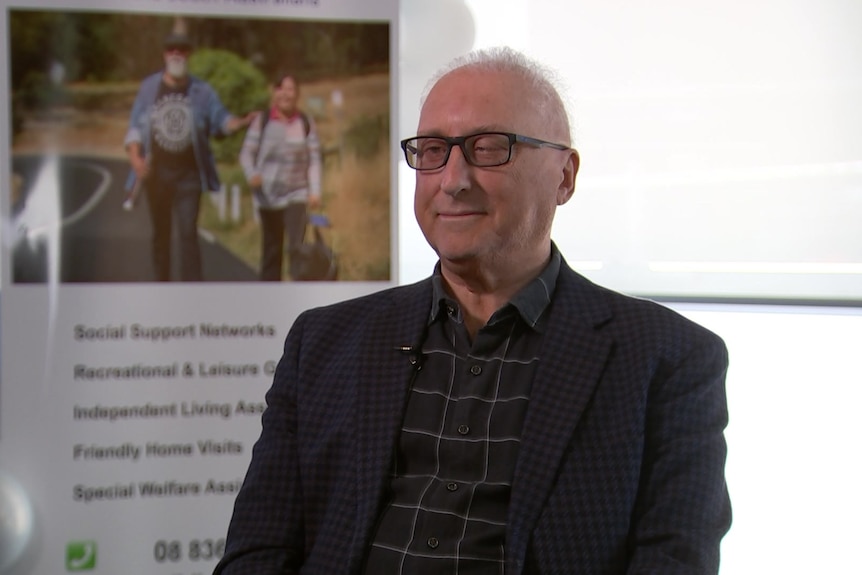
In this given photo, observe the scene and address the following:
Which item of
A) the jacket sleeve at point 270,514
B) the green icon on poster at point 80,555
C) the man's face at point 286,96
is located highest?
the man's face at point 286,96

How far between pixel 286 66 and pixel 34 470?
1.38m

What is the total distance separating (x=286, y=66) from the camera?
9.03ft

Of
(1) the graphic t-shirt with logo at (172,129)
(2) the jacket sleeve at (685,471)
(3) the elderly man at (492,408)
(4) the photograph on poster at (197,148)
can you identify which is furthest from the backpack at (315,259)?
(2) the jacket sleeve at (685,471)

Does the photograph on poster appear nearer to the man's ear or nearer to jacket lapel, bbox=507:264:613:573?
the man's ear

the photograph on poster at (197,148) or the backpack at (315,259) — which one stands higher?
the photograph on poster at (197,148)

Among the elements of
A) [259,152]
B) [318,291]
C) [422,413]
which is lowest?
[422,413]

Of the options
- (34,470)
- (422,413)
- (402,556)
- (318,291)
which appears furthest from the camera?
(318,291)

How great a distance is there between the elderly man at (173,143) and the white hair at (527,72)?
1.02 metres

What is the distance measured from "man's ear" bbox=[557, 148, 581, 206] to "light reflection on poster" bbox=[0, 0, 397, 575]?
990 mm

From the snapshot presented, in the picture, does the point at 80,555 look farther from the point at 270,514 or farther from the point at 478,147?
the point at 478,147

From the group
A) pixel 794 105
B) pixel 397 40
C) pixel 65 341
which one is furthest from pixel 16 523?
pixel 794 105

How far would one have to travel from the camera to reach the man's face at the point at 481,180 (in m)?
1.75

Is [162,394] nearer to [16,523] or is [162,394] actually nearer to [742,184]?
[16,523]

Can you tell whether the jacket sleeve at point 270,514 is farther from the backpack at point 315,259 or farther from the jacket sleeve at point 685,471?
the backpack at point 315,259
